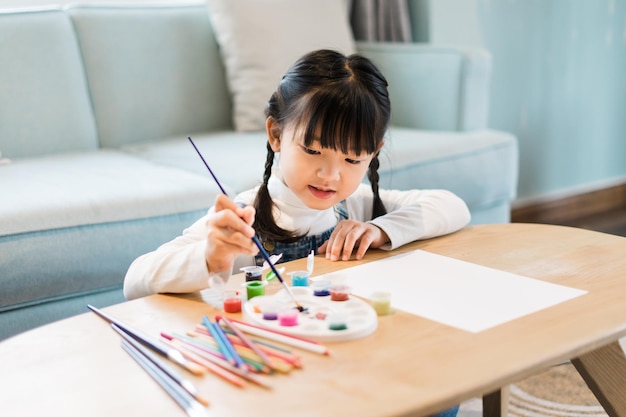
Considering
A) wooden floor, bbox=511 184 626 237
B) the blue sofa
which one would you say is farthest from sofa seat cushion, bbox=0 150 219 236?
wooden floor, bbox=511 184 626 237

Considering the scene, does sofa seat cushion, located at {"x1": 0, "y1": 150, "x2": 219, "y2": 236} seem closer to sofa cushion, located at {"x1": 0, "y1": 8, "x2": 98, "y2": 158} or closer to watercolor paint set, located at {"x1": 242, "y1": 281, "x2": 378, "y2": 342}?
sofa cushion, located at {"x1": 0, "y1": 8, "x2": 98, "y2": 158}

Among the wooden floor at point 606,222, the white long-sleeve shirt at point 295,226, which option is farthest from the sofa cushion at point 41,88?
the wooden floor at point 606,222

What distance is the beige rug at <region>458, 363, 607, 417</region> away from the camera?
171cm

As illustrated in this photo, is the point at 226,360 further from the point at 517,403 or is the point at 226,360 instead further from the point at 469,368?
the point at 517,403

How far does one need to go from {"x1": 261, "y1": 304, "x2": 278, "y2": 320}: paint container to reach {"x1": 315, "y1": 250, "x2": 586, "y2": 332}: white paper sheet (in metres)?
0.14

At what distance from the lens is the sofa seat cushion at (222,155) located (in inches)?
77.1

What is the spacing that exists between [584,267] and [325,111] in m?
0.43

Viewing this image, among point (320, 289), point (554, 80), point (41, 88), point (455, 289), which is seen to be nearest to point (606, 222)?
point (554, 80)

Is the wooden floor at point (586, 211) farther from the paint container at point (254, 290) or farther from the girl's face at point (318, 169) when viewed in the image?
the paint container at point (254, 290)

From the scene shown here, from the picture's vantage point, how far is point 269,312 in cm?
97

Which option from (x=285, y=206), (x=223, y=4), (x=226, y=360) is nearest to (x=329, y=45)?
(x=223, y=4)

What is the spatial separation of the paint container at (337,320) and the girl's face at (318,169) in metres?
0.34

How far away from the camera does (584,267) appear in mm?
1172

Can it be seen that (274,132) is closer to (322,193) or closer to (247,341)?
(322,193)
